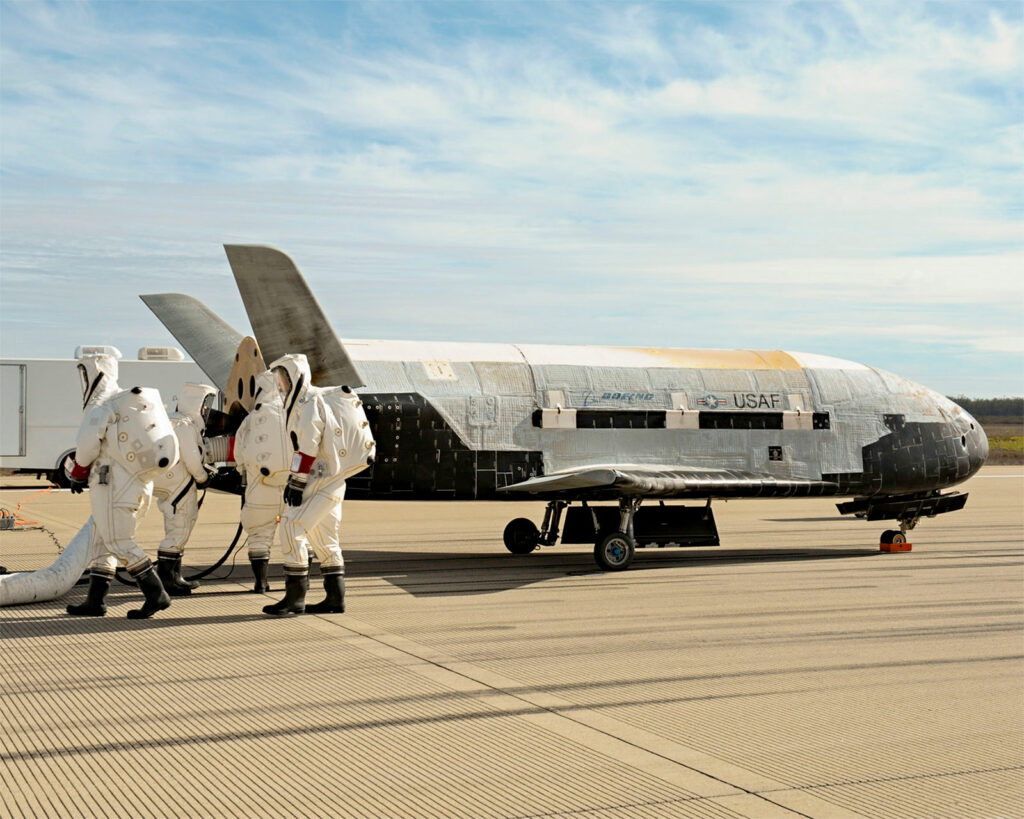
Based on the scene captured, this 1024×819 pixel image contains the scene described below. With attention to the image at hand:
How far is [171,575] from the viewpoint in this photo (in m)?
12.1

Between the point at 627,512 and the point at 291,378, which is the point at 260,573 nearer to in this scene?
the point at 291,378

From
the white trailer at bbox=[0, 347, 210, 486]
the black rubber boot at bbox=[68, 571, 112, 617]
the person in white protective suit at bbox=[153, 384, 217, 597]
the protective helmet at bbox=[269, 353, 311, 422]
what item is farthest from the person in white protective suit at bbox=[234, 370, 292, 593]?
the white trailer at bbox=[0, 347, 210, 486]

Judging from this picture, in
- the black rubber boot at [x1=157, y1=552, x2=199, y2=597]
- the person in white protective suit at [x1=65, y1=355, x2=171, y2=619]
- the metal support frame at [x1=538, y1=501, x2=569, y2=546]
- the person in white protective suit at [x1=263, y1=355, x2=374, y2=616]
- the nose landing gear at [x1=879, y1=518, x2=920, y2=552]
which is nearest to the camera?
the person in white protective suit at [x1=65, y1=355, x2=171, y2=619]

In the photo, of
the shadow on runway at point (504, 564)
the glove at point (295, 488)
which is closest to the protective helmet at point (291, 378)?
the glove at point (295, 488)

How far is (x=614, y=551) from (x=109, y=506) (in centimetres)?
669

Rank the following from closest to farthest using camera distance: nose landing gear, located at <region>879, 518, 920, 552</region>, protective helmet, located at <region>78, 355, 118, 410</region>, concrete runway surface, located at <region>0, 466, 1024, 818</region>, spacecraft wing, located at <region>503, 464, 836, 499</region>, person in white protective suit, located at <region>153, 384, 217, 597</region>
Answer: concrete runway surface, located at <region>0, 466, 1024, 818</region>, protective helmet, located at <region>78, 355, 118, 410</region>, person in white protective suit, located at <region>153, 384, 217, 597</region>, spacecraft wing, located at <region>503, 464, 836, 499</region>, nose landing gear, located at <region>879, 518, 920, 552</region>

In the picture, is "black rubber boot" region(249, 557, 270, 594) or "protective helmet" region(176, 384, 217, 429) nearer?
"black rubber boot" region(249, 557, 270, 594)

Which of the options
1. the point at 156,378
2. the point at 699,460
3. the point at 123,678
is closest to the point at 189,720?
the point at 123,678

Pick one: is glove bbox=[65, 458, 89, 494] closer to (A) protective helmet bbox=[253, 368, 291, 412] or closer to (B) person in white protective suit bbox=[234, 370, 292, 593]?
(B) person in white protective suit bbox=[234, 370, 292, 593]

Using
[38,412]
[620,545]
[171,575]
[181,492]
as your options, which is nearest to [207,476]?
[181,492]

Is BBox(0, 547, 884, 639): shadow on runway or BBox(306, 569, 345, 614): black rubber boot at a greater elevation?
BBox(306, 569, 345, 614): black rubber boot

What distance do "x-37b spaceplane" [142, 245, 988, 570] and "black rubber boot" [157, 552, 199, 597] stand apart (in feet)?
8.09

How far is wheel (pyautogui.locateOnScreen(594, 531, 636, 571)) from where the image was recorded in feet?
46.4

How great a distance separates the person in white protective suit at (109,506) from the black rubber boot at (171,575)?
147 centimetres
